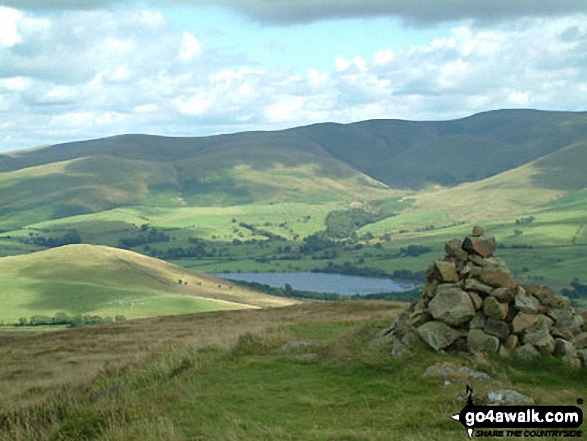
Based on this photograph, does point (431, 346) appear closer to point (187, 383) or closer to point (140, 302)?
point (187, 383)

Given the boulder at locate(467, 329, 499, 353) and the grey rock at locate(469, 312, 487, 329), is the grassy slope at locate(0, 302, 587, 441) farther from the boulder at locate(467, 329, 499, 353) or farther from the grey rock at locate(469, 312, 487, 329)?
the grey rock at locate(469, 312, 487, 329)

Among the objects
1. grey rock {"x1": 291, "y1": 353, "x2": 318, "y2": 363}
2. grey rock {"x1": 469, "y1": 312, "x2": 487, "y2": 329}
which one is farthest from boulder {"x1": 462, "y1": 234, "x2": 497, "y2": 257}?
grey rock {"x1": 291, "y1": 353, "x2": 318, "y2": 363}

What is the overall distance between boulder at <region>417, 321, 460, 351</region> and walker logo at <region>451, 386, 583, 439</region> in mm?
6980

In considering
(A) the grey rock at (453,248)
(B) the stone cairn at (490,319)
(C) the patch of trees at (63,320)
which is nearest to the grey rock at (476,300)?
(B) the stone cairn at (490,319)

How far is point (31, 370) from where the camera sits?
1439 inches

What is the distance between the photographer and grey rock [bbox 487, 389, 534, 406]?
18156 millimetres

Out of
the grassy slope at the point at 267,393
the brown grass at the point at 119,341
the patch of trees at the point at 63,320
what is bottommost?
the patch of trees at the point at 63,320

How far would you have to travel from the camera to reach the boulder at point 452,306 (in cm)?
2512

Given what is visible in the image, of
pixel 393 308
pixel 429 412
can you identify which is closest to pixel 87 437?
pixel 429 412

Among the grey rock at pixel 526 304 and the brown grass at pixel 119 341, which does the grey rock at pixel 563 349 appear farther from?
the brown grass at pixel 119 341

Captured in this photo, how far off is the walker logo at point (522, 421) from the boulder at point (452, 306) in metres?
7.63

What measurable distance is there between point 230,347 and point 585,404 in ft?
45.6

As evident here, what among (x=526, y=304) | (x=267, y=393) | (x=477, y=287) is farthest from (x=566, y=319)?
(x=267, y=393)

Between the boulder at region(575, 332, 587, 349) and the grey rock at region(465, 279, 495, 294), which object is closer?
the boulder at region(575, 332, 587, 349)
